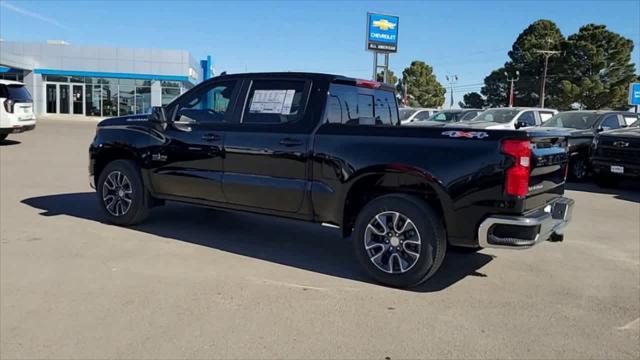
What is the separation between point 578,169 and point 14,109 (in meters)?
16.0

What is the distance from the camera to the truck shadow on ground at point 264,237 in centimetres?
564

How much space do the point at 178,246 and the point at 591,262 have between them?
4524mm

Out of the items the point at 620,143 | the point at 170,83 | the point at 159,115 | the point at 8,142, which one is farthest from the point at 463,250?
the point at 170,83

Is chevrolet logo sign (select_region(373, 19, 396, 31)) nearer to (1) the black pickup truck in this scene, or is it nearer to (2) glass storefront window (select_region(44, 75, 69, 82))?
(2) glass storefront window (select_region(44, 75, 69, 82))

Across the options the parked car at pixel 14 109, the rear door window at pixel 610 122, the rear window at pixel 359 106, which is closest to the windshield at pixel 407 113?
the rear door window at pixel 610 122

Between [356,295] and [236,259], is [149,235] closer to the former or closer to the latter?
[236,259]

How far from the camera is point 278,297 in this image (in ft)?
15.3

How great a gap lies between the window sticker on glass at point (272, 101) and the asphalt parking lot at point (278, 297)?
1.52m

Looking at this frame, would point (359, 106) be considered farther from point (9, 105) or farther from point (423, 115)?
point (423, 115)

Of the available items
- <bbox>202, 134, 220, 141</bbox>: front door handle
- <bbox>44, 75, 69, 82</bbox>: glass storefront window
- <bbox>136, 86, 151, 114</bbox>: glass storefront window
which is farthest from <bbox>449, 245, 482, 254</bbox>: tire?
<bbox>44, 75, 69, 82</bbox>: glass storefront window

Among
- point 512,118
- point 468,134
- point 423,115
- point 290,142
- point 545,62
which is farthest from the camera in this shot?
point 545,62

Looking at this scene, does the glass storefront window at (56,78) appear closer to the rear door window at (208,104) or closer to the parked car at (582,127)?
the parked car at (582,127)

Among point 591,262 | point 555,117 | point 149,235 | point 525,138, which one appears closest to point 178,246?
point 149,235

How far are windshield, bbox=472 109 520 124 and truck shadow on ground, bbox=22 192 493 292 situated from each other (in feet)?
42.0
